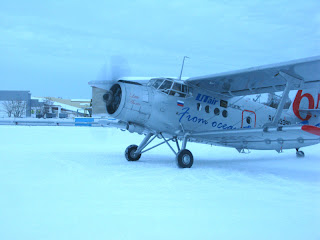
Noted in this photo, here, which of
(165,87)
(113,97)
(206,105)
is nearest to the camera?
(113,97)

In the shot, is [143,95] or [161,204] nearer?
[161,204]

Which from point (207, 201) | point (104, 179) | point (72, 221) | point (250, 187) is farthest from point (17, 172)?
point (250, 187)

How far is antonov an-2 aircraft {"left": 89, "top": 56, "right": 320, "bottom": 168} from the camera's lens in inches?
321

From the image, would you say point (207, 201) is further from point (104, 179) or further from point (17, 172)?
point (17, 172)

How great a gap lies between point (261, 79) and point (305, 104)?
3.72 m

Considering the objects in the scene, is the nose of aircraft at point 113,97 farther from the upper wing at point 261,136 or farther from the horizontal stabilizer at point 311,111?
the horizontal stabilizer at point 311,111

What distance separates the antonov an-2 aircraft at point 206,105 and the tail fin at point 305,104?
1727mm

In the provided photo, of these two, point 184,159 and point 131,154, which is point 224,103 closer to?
point 184,159

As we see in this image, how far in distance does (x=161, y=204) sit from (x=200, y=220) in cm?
94

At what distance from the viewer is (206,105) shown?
10.0 meters

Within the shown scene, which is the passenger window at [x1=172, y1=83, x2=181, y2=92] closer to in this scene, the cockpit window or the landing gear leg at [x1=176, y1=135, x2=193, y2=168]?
the cockpit window

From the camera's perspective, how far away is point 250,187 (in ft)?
21.0

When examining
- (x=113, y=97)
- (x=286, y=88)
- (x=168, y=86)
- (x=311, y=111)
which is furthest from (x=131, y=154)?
(x=311, y=111)

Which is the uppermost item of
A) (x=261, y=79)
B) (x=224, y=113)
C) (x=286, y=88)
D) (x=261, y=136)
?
(x=261, y=79)
